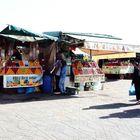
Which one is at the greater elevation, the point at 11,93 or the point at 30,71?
the point at 30,71

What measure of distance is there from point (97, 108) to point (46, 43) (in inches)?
234

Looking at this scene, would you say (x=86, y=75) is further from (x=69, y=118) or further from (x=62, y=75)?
(x=69, y=118)

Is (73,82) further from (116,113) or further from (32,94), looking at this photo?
(116,113)

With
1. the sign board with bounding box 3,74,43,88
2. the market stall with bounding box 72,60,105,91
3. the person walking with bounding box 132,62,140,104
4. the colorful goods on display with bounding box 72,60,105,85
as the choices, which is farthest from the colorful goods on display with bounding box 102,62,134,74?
the person walking with bounding box 132,62,140,104

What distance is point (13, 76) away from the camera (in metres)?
14.2

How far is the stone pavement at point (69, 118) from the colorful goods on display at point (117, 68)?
1287 cm

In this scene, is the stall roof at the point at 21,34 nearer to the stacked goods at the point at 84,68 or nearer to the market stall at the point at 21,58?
the market stall at the point at 21,58

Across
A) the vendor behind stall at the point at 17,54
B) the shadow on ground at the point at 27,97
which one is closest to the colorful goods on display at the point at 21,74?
the shadow on ground at the point at 27,97

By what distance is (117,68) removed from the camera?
26.6m

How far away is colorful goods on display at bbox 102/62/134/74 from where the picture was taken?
2659cm

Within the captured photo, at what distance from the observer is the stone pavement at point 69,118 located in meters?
7.38

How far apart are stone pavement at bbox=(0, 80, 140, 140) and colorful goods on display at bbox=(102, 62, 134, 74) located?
12.9 metres

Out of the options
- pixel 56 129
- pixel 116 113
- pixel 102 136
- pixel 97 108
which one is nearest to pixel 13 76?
pixel 97 108

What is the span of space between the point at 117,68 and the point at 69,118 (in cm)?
1768
